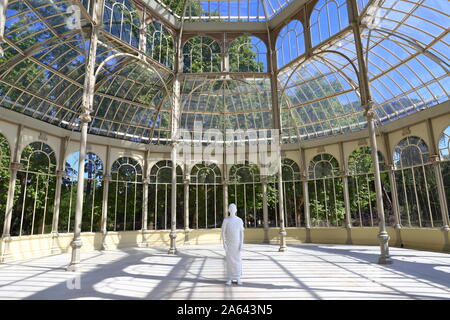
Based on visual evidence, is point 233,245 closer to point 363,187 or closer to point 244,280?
point 244,280

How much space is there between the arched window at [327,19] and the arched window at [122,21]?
438 inches

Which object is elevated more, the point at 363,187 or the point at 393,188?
the point at 363,187

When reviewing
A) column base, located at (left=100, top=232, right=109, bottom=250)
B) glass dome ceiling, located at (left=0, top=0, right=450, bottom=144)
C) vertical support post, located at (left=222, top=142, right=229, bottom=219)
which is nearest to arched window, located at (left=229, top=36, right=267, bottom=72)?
glass dome ceiling, located at (left=0, top=0, right=450, bottom=144)

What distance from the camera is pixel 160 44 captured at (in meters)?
19.4

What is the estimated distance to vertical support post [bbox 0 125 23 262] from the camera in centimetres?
1481

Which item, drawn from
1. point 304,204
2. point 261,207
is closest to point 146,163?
point 261,207

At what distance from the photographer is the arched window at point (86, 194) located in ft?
64.3

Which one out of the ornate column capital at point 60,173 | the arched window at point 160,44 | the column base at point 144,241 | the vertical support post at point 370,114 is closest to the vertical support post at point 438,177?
the vertical support post at point 370,114

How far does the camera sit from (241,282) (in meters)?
9.08

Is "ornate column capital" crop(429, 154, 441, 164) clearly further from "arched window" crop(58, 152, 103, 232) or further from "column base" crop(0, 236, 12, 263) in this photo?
"column base" crop(0, 236, 12, 263)

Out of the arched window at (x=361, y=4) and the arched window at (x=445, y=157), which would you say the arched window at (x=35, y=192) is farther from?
the arched window at (x=445, y=157)

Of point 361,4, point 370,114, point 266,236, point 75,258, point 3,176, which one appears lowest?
point 266,236

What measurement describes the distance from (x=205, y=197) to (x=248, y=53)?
40.3 ft

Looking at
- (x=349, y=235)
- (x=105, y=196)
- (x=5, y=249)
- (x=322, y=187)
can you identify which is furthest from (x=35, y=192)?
(x=349, y=235)
